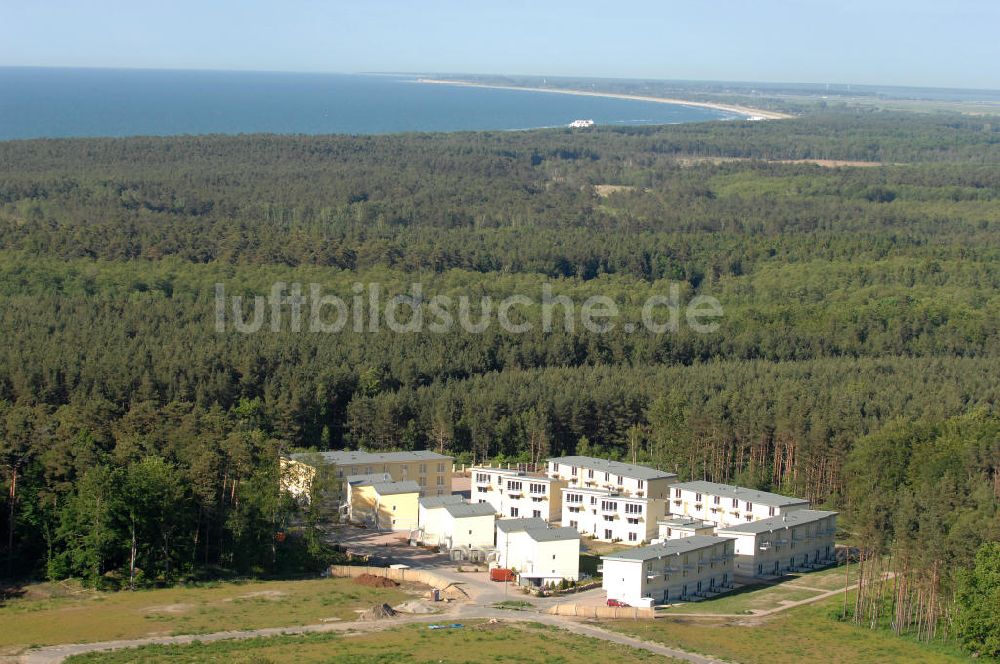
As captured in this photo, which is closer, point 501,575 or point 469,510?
point 501,575

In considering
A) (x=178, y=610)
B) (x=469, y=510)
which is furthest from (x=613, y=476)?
(x=178, y=610)

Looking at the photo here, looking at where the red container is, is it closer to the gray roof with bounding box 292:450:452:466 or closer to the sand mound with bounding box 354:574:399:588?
the sand mound with bounding box 354:574:399:588

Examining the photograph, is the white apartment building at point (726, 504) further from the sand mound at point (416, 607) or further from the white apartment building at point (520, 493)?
the sand mound at point (416, 607)

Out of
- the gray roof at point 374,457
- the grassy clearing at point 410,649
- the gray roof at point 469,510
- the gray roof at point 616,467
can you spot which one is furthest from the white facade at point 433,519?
the grassy clearing at point 410,649

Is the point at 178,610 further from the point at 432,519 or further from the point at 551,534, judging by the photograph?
the point at 551,534

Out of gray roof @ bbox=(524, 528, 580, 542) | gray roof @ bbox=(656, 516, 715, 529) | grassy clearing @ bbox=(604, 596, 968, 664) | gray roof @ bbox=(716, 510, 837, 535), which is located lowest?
grassy clearing @ bbox=(604, 596, 968, 664)

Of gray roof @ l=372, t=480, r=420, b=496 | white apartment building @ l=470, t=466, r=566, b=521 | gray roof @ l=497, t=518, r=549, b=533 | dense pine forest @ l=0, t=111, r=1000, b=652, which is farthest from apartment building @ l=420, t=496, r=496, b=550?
dense pine forest @ l=0, t=111, r=1000, b=652
